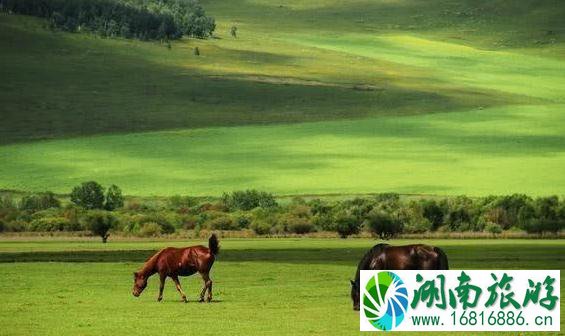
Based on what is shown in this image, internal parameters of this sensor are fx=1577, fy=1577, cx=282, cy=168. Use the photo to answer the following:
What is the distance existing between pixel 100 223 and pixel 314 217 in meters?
11.4

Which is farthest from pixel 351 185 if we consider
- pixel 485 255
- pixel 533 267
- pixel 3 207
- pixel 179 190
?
pixel 533 267

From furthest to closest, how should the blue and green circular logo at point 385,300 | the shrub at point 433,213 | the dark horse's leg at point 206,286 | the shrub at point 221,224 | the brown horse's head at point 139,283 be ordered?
the shrub at point 221,224 → the shrub at point 433,213 → the brown horse's head at point 139,283 → the dark horse's leg at point 206,286 → the blue and green circular logo at point 385,300

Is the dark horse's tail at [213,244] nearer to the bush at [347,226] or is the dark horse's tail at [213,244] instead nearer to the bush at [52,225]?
the bush at [347,226]

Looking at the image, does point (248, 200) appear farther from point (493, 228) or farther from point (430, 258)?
point (430, 258)

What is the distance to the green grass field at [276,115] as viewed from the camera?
321 ft

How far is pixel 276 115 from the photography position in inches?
5325

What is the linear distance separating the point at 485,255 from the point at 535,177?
47345mm

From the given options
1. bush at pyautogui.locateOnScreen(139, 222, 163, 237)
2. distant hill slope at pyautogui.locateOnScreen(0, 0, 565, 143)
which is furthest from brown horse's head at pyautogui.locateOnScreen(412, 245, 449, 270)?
distant hill slope at pyautogui.locateOnScreen(0, 0, 565, 143)

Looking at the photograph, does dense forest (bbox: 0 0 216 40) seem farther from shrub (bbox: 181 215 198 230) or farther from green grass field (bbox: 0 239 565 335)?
green grass field (bbox: 0 239 565 335)

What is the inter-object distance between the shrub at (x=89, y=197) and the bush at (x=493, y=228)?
21963mm

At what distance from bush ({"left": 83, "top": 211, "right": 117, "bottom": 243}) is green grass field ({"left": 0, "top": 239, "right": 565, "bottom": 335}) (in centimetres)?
465

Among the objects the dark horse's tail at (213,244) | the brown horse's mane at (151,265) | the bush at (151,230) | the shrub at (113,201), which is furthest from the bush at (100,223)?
the dark horse's tail at (213,244)

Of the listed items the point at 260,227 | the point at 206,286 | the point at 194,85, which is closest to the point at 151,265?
the point at 206,286

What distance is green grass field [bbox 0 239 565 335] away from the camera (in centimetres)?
2908
